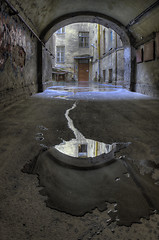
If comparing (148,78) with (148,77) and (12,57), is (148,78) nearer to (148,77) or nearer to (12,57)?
(148,77)

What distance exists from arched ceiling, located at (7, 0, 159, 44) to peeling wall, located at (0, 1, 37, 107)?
427 millimetres

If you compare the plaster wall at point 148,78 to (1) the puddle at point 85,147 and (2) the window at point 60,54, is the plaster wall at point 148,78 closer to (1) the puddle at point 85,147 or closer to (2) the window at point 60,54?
(1) the puddle at point 85,147

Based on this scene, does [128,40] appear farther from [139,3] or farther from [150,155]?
[150,155]

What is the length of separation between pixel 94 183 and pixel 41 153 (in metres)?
0.82

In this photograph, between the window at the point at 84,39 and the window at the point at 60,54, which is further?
the window at the point at 60,54

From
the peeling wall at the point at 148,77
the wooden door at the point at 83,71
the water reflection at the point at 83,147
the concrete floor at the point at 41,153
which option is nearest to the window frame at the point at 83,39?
the wooden door at the point at 83,71

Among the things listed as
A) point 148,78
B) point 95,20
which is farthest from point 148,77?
point 95,20

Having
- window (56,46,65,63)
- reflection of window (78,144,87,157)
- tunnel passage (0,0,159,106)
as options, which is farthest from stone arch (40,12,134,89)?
window (56,46,65,63)

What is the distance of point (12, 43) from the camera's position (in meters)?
5.44

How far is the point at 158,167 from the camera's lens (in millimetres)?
1914

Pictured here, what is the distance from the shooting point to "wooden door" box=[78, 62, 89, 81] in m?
29.5

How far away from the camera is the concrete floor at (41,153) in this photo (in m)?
1.13

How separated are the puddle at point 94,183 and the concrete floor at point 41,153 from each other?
0.04 m

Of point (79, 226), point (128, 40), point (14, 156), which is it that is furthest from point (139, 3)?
point (79, 226)
